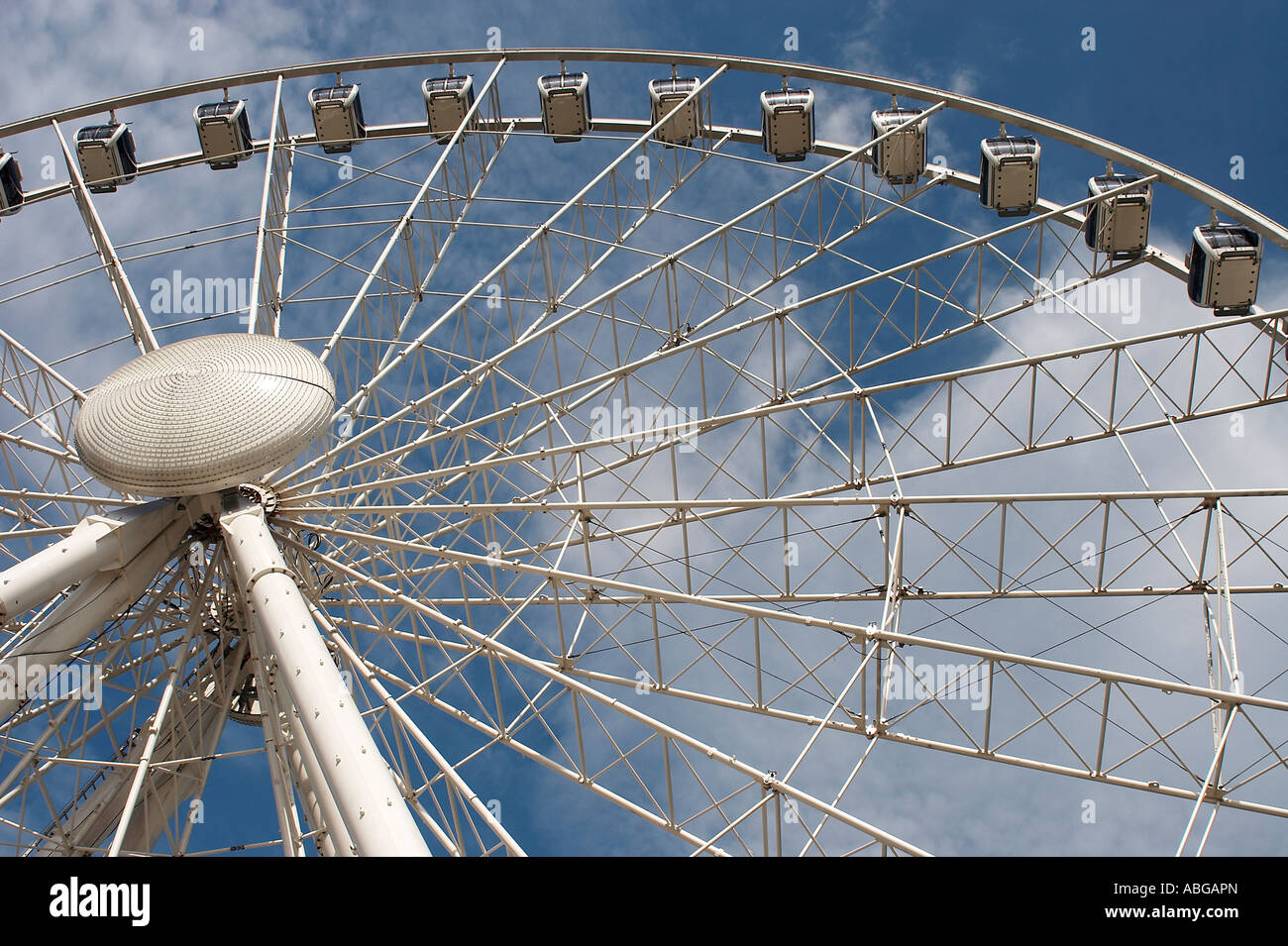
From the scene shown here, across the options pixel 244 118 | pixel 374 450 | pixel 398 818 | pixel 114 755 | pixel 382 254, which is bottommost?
pixel 114 755

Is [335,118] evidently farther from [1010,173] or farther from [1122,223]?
[1122,223]

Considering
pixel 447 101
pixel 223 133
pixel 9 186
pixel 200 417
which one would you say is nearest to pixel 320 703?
pixel 200 417

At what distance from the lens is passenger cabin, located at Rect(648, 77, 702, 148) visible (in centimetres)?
3353

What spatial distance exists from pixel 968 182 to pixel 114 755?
23.8 metres

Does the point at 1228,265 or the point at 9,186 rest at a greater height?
the point at 9,186

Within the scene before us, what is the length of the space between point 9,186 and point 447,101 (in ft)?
39.2

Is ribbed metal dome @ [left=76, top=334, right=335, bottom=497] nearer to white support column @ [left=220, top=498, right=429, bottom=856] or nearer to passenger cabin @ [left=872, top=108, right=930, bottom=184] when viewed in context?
white support column @ [left=220, top=498, right=429, bottom=856]

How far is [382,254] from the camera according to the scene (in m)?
29.0

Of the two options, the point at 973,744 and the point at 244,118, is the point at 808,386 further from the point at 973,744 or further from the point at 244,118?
the point at 244,118

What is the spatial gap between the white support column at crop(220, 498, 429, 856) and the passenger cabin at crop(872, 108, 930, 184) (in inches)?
713

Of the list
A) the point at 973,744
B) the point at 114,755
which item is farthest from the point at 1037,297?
the point at 114,755

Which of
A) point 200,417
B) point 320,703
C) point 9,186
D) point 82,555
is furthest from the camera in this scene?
point 9,186

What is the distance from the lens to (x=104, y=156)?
114 ft

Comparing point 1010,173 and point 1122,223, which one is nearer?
point 1122,223
